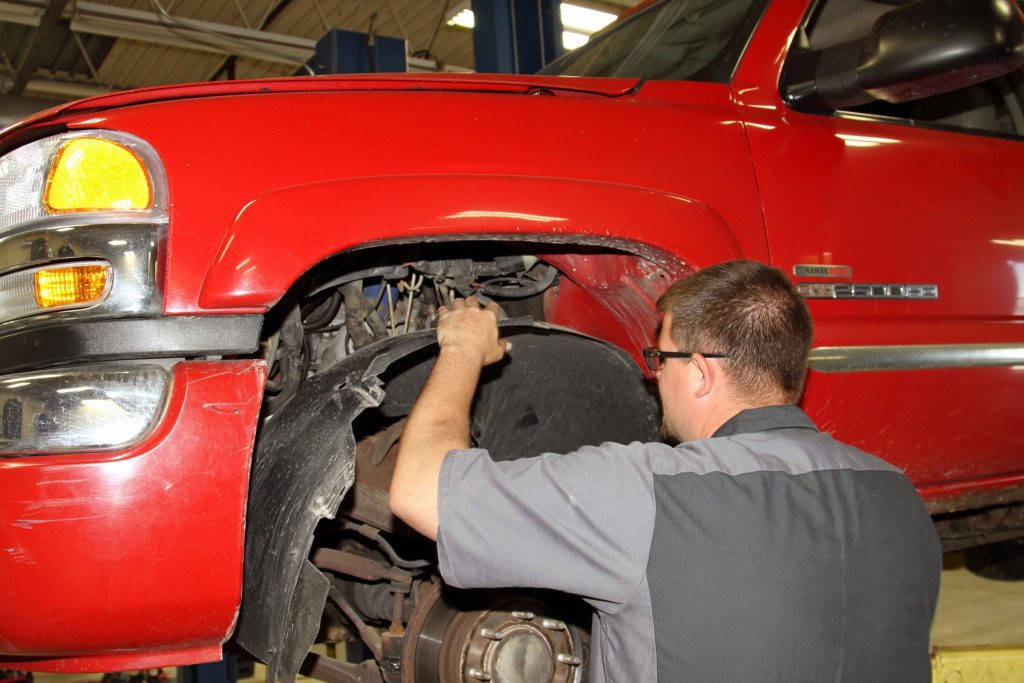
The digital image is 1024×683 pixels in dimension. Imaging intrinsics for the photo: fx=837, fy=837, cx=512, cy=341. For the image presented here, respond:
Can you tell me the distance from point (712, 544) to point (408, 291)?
975mm

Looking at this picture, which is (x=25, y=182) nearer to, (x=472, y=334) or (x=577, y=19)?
(x=472, y=334)

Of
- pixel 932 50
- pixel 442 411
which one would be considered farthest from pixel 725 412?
pixel 932 50

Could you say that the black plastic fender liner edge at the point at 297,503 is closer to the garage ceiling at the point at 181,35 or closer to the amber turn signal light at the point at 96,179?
the amber turn signal light at the point at 96,179

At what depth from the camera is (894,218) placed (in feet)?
6.61

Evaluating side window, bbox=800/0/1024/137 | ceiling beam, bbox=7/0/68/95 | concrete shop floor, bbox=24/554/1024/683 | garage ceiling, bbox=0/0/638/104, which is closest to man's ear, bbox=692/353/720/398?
side window, bbox=800/0/1024/137

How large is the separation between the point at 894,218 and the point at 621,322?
71 centimetres

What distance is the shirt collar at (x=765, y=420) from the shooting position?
132 cm

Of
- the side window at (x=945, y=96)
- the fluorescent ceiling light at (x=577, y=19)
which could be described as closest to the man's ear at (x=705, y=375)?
the side window at (x=945, y=96)

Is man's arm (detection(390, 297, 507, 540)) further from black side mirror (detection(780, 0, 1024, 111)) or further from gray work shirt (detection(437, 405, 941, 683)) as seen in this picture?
black side mirror (detection(780, 0, 1024, 111))

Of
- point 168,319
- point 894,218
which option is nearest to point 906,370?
point 894,218

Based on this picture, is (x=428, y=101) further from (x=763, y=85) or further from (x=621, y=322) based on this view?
(x=763, y=85)

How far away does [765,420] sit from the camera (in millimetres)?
1323

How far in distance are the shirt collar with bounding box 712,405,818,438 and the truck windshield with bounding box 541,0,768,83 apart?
0.97 meters

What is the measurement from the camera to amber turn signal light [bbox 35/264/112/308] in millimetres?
1345
